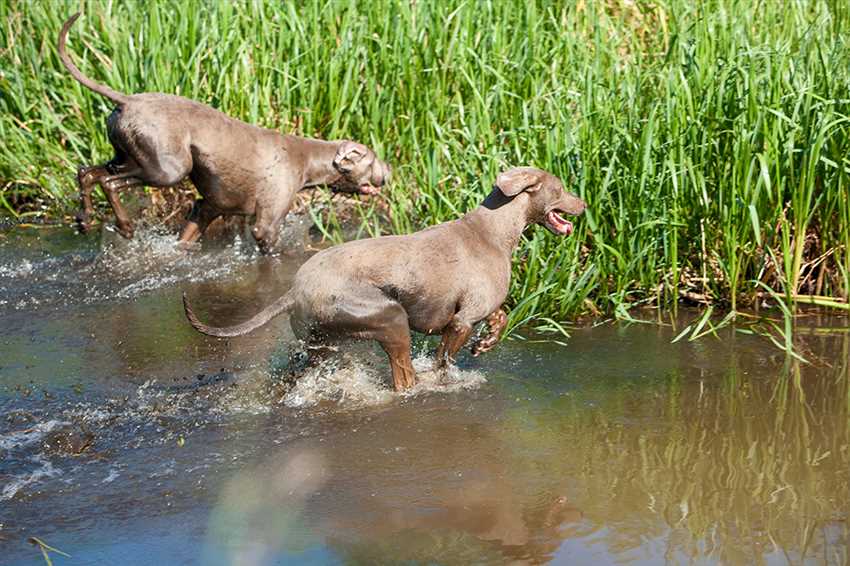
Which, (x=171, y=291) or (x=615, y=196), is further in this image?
(x=171, y=291)

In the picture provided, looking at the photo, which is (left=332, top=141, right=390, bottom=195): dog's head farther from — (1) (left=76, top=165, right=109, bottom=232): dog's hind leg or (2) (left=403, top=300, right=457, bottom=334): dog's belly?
(2) (left=403, top=300, right=457, bottom=334): dog's belly

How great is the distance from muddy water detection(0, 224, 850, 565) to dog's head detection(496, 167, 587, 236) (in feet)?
2.36

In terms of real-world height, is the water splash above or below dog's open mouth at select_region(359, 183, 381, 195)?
above

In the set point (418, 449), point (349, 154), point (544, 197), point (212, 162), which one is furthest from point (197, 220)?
point (418, 449)

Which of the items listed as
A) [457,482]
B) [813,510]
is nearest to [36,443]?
[457,482]

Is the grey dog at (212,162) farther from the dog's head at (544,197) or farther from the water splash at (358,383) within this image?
the water splash at (358,383)

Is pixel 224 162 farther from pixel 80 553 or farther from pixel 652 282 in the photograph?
pixel 80 553

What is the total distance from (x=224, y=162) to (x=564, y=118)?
2640 millimetres

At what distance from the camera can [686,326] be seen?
7.62m

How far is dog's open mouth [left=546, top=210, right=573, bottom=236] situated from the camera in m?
7.07

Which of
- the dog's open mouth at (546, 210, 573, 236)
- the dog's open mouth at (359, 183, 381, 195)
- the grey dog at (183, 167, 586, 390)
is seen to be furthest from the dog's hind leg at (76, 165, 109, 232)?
the dog's open mouth at (546, 210, 573, 236)

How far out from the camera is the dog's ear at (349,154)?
362 inches

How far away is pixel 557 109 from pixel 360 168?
6.12 feet

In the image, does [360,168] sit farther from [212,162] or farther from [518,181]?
[518,181]
